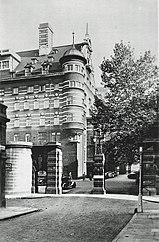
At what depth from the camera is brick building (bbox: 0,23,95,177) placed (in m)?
13.0

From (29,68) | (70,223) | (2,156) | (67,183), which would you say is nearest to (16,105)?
(29,68)

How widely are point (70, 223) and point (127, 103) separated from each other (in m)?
6.96

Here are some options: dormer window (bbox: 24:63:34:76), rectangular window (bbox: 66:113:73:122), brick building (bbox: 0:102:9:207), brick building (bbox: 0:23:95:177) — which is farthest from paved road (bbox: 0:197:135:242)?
dormer window (bbox: 24:63:34:76)

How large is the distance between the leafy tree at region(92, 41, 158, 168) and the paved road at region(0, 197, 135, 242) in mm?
3216

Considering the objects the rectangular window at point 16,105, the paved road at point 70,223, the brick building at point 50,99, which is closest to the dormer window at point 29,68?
the brick building at point 50,99

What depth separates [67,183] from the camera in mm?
17062

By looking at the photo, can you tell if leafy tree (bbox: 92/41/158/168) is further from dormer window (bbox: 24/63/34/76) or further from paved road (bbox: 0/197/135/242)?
paved road (bbox: 0/197/135/242)

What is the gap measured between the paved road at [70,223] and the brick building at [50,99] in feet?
7.01

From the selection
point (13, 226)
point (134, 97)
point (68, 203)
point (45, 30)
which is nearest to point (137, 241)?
point (13, 226)

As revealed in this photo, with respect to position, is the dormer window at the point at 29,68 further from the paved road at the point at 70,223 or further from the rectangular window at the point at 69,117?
the paved road at the point at 70,223

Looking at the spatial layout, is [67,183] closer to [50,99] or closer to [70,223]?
[50,99]

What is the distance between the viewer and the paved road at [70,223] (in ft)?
21.3

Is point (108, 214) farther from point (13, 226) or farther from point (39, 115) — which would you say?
point (39, 115)

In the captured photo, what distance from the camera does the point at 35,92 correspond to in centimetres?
1355
